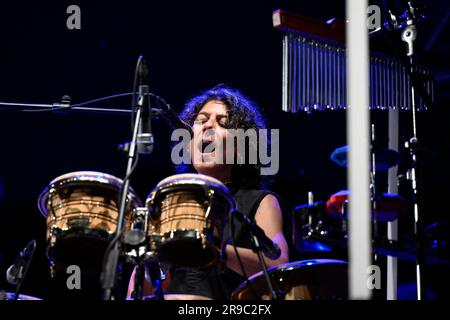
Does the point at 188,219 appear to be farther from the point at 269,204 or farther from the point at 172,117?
the point at 269,204

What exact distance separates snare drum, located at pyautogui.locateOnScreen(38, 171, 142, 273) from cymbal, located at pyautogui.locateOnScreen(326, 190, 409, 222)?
1.09 m

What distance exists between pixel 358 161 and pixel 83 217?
1.42 m

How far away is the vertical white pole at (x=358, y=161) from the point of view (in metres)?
1.36

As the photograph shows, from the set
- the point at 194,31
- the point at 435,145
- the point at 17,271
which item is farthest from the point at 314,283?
the point at 194,31

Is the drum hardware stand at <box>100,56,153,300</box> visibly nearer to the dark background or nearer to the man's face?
the man's face

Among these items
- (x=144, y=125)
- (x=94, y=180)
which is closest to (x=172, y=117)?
(x=144, y=125)

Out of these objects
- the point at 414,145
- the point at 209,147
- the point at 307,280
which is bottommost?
the point at 307,280

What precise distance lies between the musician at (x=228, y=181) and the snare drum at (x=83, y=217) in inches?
25.7

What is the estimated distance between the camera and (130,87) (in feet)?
15.1

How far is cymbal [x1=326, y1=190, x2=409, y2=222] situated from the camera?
3.23 meters

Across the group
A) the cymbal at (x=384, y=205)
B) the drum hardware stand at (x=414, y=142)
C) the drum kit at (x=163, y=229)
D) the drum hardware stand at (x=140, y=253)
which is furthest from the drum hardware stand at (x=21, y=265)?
the drum hardware stand at (x=414, y=142)

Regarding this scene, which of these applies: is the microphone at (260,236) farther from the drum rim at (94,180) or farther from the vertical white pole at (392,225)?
the vertical white pole at (392,225)
